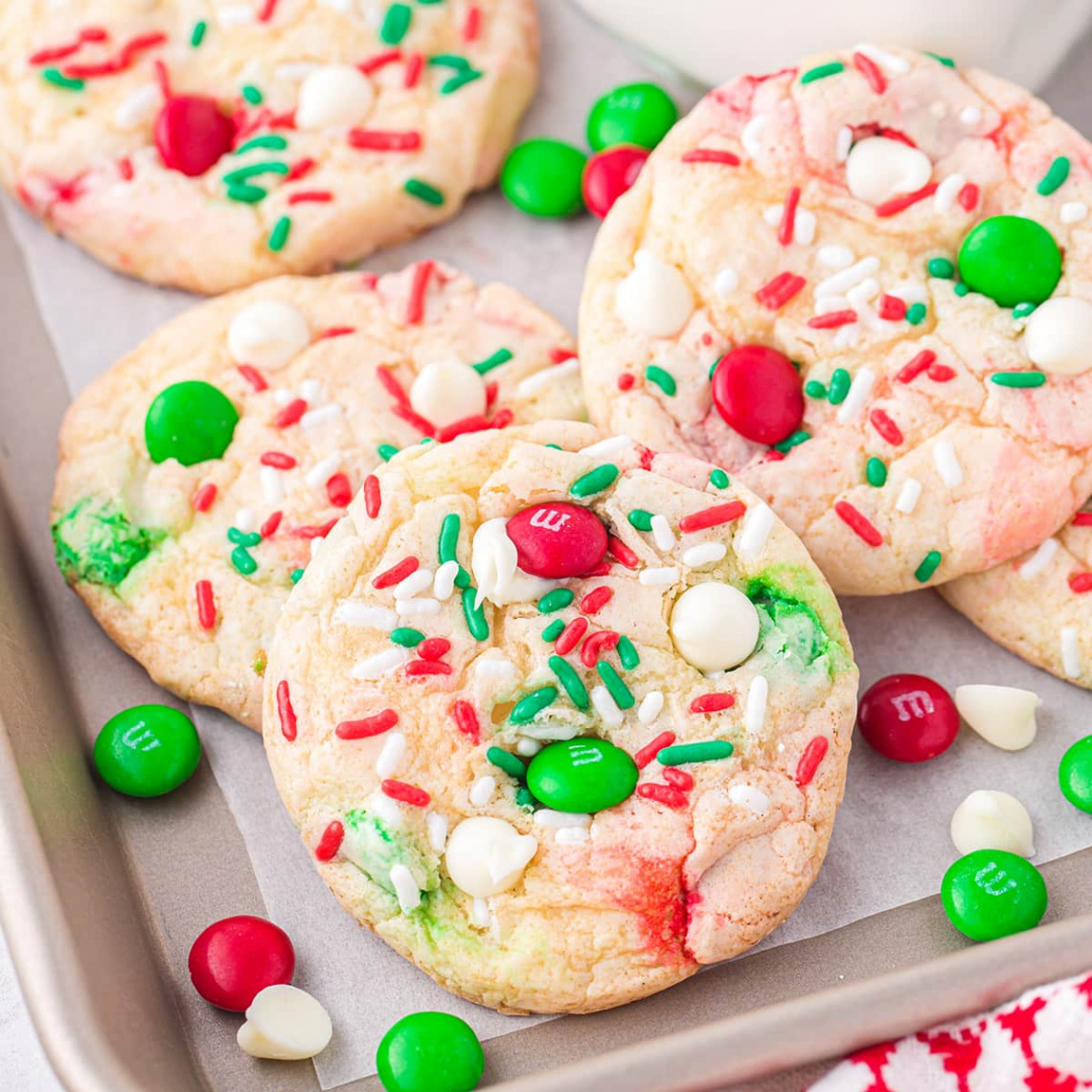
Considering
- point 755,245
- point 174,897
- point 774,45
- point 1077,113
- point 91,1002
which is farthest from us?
point 1077,113

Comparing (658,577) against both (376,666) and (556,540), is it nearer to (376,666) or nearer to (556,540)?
(556,540)

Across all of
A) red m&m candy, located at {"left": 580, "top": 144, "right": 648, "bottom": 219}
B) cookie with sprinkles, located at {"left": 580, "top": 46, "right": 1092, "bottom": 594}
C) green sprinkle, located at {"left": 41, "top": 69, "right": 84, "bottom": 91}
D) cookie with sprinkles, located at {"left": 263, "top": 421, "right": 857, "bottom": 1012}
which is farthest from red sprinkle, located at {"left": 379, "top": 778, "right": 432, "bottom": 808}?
green sprinkle, located at {"left": 41, "top": 69, "right": 84, "bottom": 91}

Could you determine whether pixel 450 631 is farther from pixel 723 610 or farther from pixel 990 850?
pixel 990 850

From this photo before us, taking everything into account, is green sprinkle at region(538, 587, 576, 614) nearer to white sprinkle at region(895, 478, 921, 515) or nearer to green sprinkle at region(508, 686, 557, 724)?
green sprinkle at region(508, 686, 557, 724)

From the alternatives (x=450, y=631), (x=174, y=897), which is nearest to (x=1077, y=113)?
(x=450, y=631)

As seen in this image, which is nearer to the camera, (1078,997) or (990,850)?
(1078,997)

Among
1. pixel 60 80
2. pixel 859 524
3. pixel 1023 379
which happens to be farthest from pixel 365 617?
pixel 60 80
